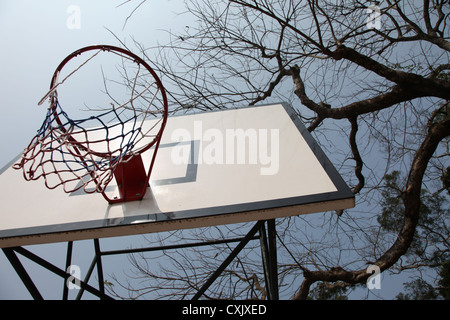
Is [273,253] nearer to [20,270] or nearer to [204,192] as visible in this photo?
[204,192]

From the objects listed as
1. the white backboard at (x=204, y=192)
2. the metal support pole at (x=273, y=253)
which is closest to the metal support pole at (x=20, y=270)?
the white backboard at (x=204, y=192)

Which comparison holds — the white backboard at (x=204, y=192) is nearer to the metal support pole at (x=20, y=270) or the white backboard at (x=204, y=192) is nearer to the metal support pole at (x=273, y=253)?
the metal support pole at (x=20, y=270)

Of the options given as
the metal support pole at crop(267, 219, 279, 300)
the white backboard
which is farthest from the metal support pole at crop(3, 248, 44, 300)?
the metal support pole at crop(267, 219, 279, 300)

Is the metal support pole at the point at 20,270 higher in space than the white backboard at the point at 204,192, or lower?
lower

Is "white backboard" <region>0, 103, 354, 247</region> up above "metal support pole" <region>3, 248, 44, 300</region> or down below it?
above

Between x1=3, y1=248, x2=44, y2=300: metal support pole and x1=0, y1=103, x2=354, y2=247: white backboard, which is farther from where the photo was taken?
x1=3, y1=248, x2=44, y2=300: metal support pole

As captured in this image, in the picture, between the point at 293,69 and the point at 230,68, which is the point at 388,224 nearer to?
the point at 293,69

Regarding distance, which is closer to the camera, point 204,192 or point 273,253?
point 204,192

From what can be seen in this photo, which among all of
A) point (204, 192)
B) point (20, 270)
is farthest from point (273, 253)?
point (20, 270)

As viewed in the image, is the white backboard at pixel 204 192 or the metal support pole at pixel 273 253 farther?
the metal support pole at pixel 273 253

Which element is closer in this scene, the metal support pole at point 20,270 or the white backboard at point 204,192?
the white backboard at point 204,192

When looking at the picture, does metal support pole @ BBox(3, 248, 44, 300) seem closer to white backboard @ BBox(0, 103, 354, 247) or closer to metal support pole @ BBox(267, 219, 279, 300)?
white backboard @ BBox(0, 103, 354, 247)

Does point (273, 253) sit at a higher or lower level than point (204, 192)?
lower
